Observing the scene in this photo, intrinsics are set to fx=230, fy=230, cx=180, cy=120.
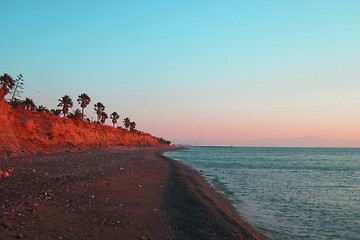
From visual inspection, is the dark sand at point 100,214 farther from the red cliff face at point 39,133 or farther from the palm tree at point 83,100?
the palm tree at point 83,100

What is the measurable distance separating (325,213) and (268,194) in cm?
538

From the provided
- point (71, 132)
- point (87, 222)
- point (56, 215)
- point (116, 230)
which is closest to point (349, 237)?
point (116, 230)

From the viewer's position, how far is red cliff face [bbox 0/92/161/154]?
30.8 m

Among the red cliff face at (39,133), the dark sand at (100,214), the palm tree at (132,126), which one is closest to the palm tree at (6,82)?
the red cliff face at (39,133)

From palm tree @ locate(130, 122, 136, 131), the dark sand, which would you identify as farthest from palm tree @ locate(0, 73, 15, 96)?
palm tree @ locate(130, 122, 136, 131)

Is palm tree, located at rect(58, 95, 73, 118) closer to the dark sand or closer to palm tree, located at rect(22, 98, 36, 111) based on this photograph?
palm tree, located at rect(22, 98, 36, 111)

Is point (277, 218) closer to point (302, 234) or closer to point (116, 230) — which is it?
point (302, 234)

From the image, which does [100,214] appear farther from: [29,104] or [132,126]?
[132,126]

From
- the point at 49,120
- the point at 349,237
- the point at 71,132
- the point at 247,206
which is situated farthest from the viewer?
the point at 71,132

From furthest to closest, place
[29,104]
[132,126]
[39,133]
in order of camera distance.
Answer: [132,126] < [29,104] < [39,133]

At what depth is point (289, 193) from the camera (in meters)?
19.9

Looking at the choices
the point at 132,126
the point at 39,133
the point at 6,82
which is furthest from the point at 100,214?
the point at 132,126

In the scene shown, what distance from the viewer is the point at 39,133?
4234cm

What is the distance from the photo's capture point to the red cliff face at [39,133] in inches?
1214
